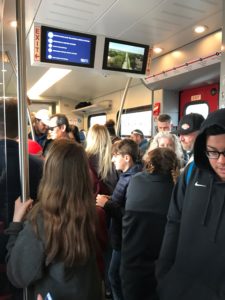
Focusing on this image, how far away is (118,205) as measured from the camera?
7.22ft

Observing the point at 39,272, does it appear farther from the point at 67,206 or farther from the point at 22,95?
the point at 22,95

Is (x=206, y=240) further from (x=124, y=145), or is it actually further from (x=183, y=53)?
(x=183, y=53)

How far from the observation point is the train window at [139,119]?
23.9 feet

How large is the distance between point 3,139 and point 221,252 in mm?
1052

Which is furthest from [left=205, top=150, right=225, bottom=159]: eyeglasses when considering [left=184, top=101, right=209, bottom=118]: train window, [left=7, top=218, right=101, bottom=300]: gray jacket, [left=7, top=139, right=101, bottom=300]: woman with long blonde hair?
[left=184, top=101, right=209, bottom=118]: train window

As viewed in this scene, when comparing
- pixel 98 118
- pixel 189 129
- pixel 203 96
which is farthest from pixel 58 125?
pixel 98 118

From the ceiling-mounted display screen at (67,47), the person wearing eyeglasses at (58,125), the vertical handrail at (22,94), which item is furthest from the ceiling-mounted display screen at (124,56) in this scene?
the vertical handrail at (22,94)

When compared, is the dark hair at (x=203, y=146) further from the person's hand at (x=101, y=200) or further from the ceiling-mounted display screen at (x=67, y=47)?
the ceiling-mounted display screen at (x=67, y=47)

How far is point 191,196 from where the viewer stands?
1.25m

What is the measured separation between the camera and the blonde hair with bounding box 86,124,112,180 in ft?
8.02

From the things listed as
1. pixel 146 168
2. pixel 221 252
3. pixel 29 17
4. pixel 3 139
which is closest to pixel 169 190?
pixel 146 168

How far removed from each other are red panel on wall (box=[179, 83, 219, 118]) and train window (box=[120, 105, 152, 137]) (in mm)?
1335

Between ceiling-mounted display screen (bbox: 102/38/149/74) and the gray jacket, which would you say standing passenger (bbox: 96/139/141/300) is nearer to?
the gray jacket

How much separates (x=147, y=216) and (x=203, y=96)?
12.9 ft
